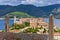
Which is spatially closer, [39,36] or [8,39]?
[39,36]

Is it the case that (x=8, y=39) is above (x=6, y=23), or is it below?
below

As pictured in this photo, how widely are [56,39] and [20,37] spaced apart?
59.9 inches

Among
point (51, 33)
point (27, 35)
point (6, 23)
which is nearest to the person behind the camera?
point (51, 33)

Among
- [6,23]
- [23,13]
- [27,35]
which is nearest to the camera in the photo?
[27,35]

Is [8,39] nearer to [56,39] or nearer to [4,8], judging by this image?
[56,39]

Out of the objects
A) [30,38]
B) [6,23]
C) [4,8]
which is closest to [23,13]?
[4,8]

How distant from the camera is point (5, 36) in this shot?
9680 millimetres

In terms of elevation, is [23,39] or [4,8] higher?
[4,8]

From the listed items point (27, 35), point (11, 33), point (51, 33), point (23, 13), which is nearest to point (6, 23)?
point (11, 33)

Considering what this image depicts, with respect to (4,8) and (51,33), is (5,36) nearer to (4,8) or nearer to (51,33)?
(51,33)

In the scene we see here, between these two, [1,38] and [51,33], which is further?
[1,38]

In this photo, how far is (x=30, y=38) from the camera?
924 cm

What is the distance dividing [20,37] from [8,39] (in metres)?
0.64

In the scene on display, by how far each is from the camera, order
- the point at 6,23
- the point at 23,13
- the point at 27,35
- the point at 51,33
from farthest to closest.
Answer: the point at 23,13, the point at 6,23, the point at 27,35, the point at 51,33
